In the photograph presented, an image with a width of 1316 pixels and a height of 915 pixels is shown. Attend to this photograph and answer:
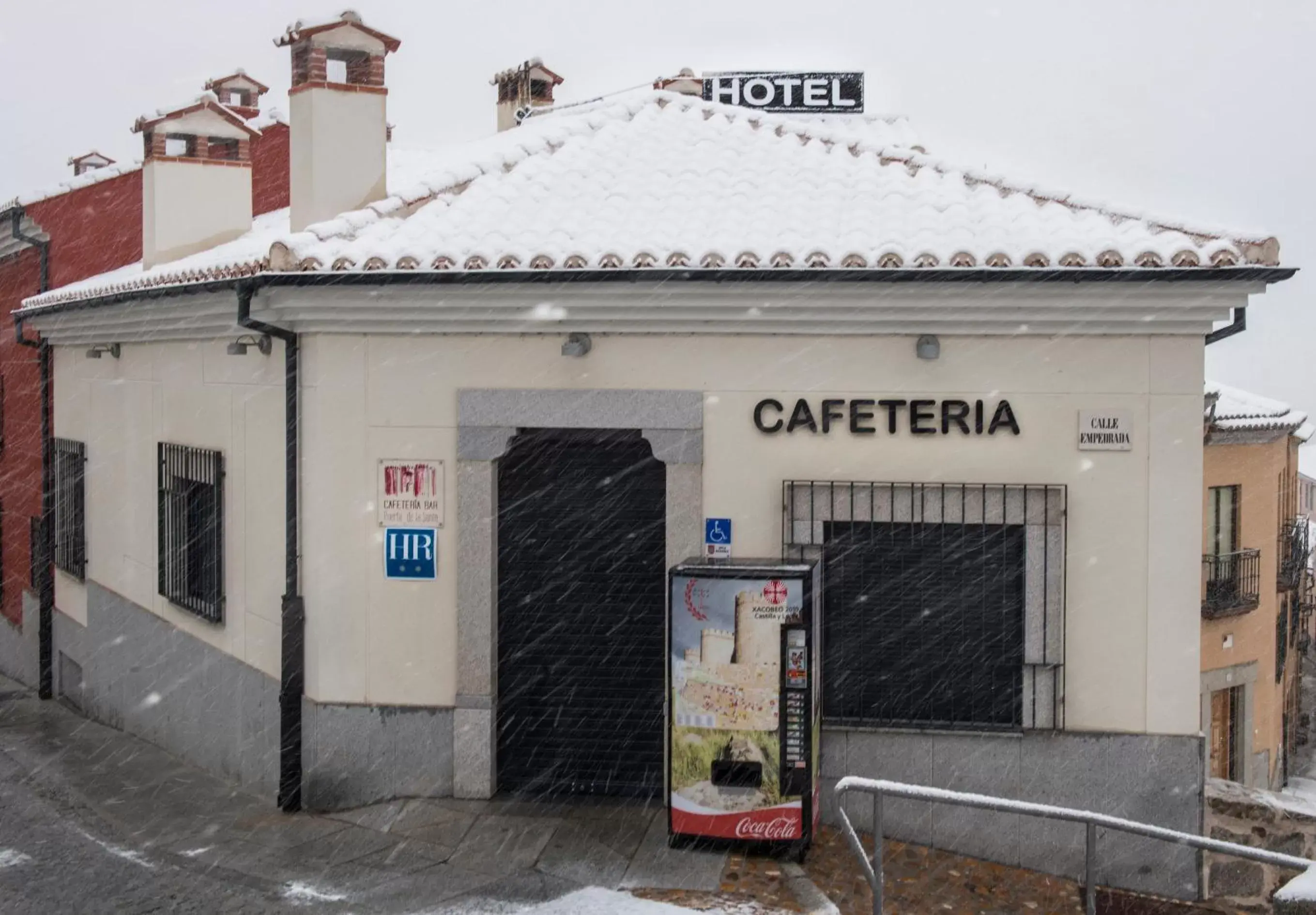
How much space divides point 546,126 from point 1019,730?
7.05 meters

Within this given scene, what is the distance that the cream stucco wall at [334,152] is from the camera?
10938 millimetres

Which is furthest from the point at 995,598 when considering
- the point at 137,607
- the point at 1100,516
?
the point at 137,607

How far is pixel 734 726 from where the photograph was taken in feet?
27.2

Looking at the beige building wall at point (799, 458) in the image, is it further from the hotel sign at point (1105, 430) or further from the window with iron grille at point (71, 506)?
the window with iron grille at point (71, 506)

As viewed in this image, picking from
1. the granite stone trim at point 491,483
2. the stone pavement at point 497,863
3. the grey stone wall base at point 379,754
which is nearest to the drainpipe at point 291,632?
the grey stone wall base at point 379,754

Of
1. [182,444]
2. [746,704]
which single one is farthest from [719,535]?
[182,444]

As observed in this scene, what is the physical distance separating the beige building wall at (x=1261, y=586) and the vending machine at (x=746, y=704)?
13.6 m

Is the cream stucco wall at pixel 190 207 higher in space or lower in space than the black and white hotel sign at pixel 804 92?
lower

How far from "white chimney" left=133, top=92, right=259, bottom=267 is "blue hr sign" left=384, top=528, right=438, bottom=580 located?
6308 millimetres

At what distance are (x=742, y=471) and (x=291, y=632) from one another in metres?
3.60

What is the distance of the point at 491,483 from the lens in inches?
376

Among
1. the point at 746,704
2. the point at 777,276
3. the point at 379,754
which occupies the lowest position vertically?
the point at 379,754

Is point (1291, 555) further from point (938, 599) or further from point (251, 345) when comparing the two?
point (251, 345)

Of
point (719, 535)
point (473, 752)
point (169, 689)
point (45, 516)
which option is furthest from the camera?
point (45, 516)
